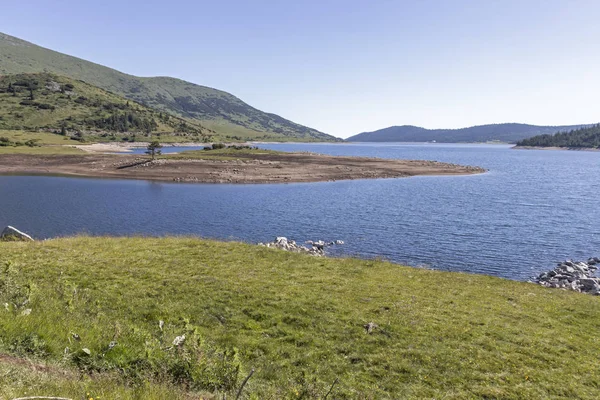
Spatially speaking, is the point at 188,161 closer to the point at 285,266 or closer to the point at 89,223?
the point at 89,223

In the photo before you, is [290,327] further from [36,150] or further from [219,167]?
[36,150]

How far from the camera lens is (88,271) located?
2175 cm

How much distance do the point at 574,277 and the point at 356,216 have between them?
102 feet

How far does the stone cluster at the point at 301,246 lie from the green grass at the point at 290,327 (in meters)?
10.2

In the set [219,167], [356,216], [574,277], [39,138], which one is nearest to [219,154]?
[219,167]

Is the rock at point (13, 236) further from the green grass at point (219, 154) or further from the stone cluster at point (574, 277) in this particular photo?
the green grass at point (219, 154)

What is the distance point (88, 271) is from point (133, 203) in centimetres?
4857

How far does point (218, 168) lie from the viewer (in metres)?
112

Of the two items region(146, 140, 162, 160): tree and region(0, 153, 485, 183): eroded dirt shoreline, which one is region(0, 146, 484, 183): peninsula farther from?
region(146, 140, 162, 160): tree

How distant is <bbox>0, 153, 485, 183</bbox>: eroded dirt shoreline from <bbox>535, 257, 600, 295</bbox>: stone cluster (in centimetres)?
7097

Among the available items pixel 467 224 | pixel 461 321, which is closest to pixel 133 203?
pixel 467 224

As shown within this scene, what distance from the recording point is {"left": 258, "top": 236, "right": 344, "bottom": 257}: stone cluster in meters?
37.5

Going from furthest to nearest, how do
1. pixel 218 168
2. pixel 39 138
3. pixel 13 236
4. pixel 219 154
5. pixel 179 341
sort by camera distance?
pixel 39 138 → pixel 219 154 → pixel 218 168 → pixel 13 236 → pixel 179 341

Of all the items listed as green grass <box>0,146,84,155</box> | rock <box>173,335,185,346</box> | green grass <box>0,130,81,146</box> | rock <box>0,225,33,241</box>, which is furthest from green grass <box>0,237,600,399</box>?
green grass <box>0,130,81,146</box>
